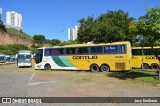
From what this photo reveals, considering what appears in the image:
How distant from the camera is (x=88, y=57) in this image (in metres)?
29.0

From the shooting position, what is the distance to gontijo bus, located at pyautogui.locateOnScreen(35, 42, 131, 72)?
26.7 metres

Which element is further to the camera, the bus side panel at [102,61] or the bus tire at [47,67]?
the bus tire at [47,67]

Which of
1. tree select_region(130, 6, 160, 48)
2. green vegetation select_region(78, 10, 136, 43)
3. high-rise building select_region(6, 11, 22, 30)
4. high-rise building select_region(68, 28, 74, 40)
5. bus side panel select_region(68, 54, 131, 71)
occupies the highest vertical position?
high-rise building select_region(6, 11, 22, 30)

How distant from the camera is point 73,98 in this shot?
467 inches

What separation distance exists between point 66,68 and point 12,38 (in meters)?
64.3

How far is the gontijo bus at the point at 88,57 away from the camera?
87.6 ft

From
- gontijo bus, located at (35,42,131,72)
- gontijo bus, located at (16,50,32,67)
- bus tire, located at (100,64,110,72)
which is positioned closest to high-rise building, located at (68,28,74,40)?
gontijo bus, located at (16,50,32,67)

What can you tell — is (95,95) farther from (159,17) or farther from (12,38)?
(12,38)

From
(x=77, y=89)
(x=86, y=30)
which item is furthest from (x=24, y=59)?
(x=77, y=89)

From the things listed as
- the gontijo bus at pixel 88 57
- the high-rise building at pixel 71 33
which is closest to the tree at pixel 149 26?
the gontijo bus at pixel 88 57

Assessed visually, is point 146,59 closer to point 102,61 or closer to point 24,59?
point 102,61

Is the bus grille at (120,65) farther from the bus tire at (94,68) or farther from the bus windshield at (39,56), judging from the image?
the bus windshield at (39,56)

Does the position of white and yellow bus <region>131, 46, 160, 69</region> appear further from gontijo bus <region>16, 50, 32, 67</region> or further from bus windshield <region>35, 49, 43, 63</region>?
gontijo bus <region>16, 50, 32, 67</region>

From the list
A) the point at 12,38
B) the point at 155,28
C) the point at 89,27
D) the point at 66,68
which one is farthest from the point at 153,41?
the point at 12,38
